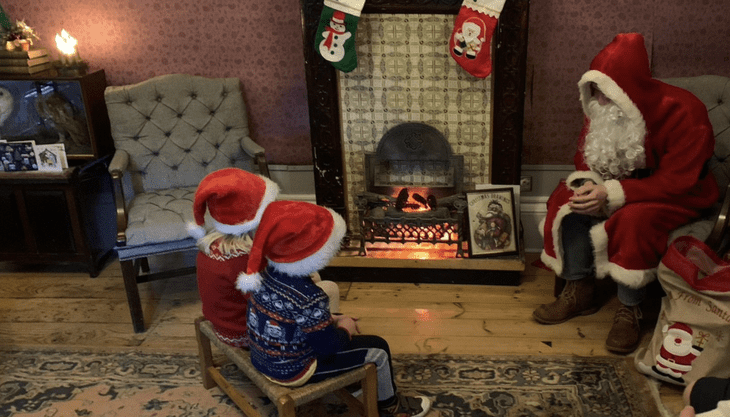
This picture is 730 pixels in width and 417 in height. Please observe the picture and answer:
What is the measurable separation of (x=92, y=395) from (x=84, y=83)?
1713mm

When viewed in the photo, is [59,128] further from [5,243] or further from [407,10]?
[407,10]

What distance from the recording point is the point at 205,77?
3604 millimetres

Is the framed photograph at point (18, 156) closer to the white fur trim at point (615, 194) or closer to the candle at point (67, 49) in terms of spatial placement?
the candle at point (67, 49)

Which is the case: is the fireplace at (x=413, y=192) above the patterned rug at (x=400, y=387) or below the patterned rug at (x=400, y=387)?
above

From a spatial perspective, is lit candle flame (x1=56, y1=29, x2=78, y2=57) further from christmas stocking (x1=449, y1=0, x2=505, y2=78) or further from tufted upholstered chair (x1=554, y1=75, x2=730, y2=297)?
tufted upholstered chair (x1=554, y1=75, x2=730, y2=297)

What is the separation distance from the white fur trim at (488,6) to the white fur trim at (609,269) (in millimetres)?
1091

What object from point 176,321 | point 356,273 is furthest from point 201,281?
point 356,273

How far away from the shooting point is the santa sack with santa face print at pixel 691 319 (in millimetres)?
2312

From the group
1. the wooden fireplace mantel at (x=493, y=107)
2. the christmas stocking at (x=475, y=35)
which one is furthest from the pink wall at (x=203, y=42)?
the christmas stocking at (x=475, y=35)

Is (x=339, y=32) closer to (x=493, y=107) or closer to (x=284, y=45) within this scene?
(x=284, y=45)

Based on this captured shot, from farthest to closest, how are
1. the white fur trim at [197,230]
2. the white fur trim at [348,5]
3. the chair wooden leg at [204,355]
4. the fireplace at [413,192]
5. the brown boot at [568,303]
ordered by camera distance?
the fireplace at [413,192], the white fur trim at [348,5], the brown boot at [568,303], the chair wooden leg at [204,355], the white fur trim at [197,230]

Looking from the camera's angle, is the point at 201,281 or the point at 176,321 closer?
the point at 201,281

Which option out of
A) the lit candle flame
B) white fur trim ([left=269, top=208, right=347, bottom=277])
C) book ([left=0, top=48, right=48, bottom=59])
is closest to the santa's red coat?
white fur trim ([left=269, top=208, right=347, bottom=277])

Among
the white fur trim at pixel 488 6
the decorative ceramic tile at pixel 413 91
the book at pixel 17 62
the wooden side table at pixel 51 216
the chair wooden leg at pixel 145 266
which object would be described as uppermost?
the white fur trim at pixel 488 6
